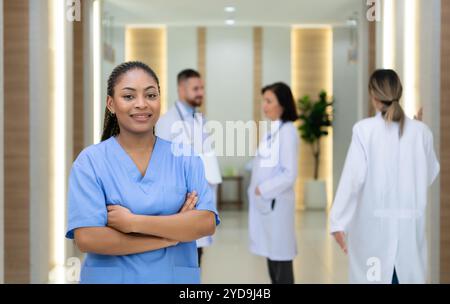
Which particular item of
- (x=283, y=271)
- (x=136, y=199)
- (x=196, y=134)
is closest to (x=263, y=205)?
(x=283, y=271)

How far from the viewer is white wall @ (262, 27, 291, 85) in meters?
2.88

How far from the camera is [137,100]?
59.1 inches

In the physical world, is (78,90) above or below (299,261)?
above

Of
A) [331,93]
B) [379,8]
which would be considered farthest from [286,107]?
[379,8]

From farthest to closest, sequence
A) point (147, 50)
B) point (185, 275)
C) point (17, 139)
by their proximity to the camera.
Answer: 1. point (17, 139)
2. point (147, 50)
3. point (185, 275)

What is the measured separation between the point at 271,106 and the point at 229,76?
48cm

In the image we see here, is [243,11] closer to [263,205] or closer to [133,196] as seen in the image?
[133,196]

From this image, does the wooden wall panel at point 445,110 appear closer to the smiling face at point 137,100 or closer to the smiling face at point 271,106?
the smiling face at point 271,106

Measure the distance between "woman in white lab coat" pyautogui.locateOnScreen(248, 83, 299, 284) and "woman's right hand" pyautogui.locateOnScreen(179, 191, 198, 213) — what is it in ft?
3.91

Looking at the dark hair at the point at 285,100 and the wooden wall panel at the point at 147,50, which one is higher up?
the wooden wall panel at the point at 147,50

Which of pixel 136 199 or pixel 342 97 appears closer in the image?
pixel 136 199

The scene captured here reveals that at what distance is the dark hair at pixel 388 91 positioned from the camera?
89.8 inches

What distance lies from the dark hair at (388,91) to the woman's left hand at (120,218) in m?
1.14

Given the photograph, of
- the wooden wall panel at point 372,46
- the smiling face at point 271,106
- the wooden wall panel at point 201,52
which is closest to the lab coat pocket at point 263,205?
the smiling face at point 271,106
